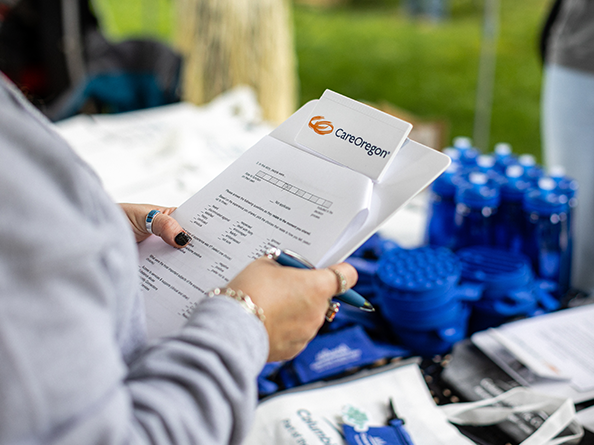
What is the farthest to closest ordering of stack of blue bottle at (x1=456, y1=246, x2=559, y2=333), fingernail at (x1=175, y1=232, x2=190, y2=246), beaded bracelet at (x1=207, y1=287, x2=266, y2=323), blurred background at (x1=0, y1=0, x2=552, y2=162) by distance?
blurred background at (x1=0, y1=0, x2=552, y2=162) < stack of blue bottle at (x1=456, y1=246, x2=559, y2=333) < fingernail at (x1=175, y1=232, x2=190, y2=246) < beaded bracelet at (x1=207, y1=287, x2=266, y2=323)

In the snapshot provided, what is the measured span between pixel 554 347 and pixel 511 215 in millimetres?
333

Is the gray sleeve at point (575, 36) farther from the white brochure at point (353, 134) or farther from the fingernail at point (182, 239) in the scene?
the fingernail at point (182, 239)

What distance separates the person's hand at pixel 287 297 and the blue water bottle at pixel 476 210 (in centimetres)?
63

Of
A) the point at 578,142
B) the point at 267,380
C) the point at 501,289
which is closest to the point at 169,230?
the point at 267,380

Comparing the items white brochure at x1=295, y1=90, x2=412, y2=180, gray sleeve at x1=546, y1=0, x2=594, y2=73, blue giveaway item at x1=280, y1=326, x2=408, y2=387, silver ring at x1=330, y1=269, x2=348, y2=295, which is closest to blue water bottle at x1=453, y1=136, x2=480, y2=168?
gray sleeve at x1=546, y1=0, x2=594, y2=73

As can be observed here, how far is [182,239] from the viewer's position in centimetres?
58

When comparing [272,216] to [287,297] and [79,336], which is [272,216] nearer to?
[287,297]

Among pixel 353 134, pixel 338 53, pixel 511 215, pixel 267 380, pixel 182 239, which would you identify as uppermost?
pixel 353 134

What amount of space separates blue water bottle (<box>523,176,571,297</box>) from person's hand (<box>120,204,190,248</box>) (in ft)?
2.46

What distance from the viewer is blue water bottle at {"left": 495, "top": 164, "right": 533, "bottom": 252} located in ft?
3.47

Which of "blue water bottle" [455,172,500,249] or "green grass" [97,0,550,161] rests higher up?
"blue water bottle" [455,172,500,249]

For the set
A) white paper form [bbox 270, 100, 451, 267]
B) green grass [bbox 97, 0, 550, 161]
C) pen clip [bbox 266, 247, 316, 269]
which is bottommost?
green grass [bbox 97, 0, 550, 161]

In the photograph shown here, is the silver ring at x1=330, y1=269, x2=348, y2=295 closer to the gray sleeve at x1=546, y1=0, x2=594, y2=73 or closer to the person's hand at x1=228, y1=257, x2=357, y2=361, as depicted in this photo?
the person's hand at x1=228, y1=257, x2=357, y2=361

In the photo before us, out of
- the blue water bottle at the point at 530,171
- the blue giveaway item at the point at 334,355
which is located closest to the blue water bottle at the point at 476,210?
the blue water bottle at the point at 530,171
